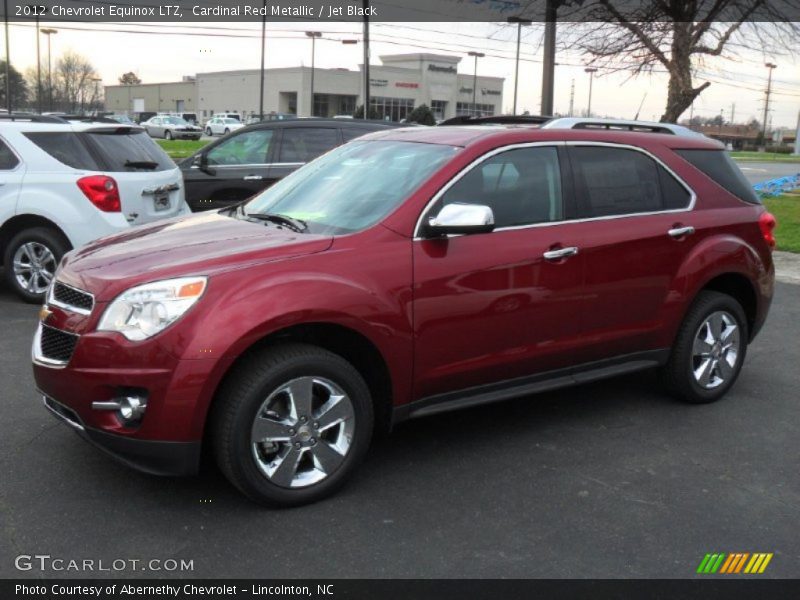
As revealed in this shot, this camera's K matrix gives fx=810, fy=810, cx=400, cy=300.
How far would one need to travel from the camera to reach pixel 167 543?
3.41m

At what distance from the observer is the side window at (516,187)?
4.32m

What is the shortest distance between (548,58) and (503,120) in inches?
378

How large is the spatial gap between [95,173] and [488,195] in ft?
15.9

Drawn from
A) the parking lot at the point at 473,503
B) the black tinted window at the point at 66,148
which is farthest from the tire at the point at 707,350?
the black tinted window at the point at 66,148

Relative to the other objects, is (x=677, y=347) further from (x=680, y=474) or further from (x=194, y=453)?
(x=194, y=453)

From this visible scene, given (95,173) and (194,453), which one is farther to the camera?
(95,173)

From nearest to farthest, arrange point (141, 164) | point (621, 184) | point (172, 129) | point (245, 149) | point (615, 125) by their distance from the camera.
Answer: point (621, 184), point (615, 125), point (141, 164), point (245, 149), point (172, 129)

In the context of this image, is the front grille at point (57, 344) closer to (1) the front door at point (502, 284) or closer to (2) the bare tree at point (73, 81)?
(1) the front door at point (502, 284)

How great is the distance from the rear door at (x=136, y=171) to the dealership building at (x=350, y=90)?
74.9m

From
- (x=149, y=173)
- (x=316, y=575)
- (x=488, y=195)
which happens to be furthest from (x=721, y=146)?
(x=149, y=173)

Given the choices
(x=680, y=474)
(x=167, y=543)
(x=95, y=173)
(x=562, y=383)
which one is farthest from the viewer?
(x=95, y=173)

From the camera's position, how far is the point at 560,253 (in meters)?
4.44

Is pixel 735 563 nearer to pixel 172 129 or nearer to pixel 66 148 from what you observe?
pixel 66 148

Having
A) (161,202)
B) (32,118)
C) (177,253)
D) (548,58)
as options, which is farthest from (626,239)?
(548,58)
